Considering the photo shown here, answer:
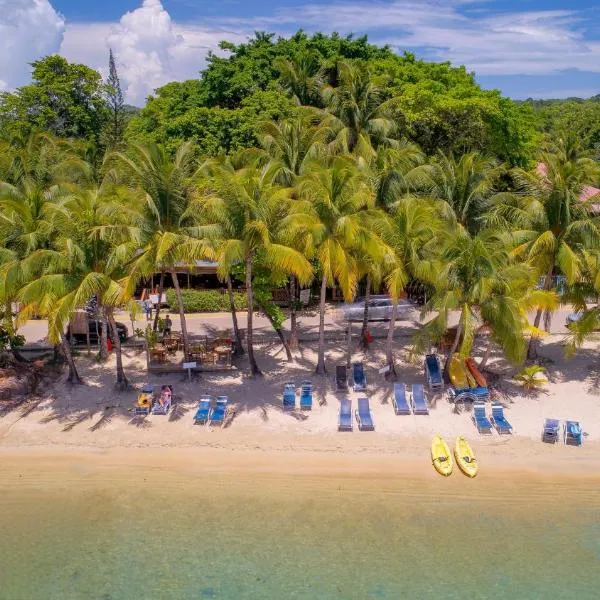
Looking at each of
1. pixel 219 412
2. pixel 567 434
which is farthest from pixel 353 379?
pixel 567 434

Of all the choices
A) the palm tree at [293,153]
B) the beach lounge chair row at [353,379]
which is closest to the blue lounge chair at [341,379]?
the beach lounge chair row at [353,379]

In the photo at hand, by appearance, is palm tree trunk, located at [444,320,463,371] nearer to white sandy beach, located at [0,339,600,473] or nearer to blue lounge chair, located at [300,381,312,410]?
white sandy beach, located at [0,339,600,473]

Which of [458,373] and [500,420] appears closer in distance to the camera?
[500,420]

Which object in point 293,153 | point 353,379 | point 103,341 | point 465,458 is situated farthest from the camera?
point 293,153

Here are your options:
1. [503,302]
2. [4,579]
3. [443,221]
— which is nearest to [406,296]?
[443,221]

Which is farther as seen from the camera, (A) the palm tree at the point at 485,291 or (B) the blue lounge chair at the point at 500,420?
(A) the palm tree at the point at 485,291

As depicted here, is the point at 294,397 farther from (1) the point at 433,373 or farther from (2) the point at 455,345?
(2) the point at 455,345

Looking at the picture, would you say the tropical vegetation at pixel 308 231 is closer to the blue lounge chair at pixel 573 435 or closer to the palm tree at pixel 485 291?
the palm tree at pixel 485 291
